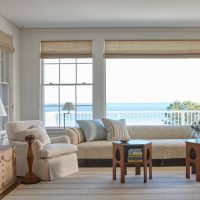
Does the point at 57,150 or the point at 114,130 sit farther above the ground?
the point at 114,130

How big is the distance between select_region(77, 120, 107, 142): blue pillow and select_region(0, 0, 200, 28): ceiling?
196 cm

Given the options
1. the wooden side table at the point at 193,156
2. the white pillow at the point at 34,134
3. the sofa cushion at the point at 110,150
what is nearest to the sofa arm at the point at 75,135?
the sofa cushion at the point at 110,150

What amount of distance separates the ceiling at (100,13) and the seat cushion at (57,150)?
88.1 inches

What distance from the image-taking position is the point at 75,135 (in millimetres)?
6777

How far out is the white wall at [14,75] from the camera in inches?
291

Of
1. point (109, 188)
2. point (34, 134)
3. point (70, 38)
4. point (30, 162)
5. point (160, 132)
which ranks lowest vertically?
point (109, 188)

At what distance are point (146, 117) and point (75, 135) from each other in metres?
4.04

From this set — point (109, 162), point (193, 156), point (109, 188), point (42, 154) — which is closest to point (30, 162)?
point (42, 154)

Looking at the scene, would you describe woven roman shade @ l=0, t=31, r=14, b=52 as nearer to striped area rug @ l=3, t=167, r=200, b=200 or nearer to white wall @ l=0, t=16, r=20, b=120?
white wall @ l=0, t=16, r=20, b=120

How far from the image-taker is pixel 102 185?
5273mm

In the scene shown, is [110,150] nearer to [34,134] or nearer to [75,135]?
[75,135]

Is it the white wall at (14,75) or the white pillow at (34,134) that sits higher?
the white wall at (14,75)

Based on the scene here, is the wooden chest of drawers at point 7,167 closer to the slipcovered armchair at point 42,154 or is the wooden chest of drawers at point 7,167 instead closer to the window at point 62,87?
the slipcovered armchair at point 42,154

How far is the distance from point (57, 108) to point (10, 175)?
119 inches
